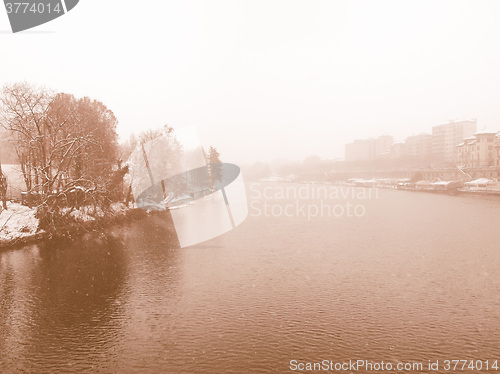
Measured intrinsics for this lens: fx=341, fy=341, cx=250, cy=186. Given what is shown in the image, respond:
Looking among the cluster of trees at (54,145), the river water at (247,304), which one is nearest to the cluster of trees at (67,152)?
the cluster of trees at (54,145)

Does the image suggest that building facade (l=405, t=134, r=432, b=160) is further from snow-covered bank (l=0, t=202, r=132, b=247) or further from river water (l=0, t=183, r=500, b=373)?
snow-covered bank (l=0, t=202, r=132, b=247)

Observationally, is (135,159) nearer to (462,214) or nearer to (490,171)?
(462,214)

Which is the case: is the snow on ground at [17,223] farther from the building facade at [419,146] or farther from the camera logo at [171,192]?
the building facade at [419,146]

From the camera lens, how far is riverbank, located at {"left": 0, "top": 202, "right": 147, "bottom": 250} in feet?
98.9

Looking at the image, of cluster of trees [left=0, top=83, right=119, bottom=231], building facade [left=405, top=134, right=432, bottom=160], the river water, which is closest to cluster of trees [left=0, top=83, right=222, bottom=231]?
cluster of trees [left=0, top=83, right=119, bottom=231]

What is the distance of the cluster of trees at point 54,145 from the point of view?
33406 millimetres

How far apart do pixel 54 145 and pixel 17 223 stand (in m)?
8.13

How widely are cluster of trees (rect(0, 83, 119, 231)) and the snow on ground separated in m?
1.50

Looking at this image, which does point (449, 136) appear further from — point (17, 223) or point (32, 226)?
point (17, 223)

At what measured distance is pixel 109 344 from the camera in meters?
13.5

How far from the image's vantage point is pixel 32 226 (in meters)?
32.3

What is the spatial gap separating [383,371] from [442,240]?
22911mm

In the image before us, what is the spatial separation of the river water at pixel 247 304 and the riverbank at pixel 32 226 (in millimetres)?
2437

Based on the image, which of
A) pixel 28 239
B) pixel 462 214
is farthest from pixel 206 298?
pixel 462 214
